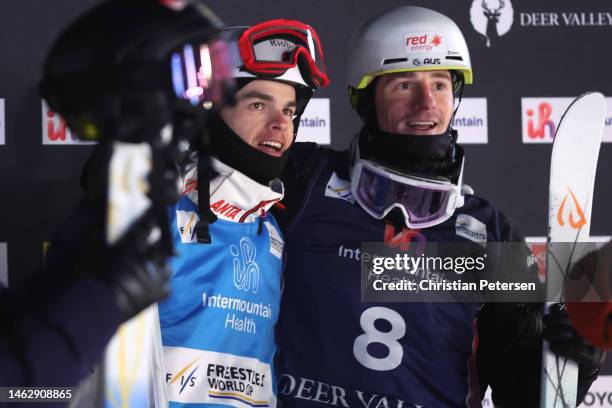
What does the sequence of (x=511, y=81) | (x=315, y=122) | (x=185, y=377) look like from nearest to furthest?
(x=185, y=377)
(x=315, y=122)
(x=511, y=81)

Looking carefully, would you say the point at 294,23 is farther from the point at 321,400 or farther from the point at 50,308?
the point at 50,308

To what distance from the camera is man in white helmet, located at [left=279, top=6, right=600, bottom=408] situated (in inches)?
94.6

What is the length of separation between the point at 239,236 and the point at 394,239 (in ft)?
1.64

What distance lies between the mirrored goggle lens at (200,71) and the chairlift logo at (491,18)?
2.22 meters

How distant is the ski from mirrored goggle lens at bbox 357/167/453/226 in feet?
1.12

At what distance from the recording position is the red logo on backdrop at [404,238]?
2.53 metres

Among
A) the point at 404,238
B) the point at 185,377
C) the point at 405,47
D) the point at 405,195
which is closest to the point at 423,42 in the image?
the point at 405,47

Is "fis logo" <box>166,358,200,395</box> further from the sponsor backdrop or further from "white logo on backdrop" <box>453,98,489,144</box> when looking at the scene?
"white logo on backdrop" <box>453,98,489,144</box>

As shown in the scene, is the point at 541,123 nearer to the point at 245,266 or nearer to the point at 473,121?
the point at 473,121

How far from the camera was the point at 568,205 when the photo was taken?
2.58m

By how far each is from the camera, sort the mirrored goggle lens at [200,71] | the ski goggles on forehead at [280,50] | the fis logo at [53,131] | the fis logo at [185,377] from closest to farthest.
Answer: the mirrored goggle lens at [200,71] < the fis logo at [185,377] < the ski goggles on forehead at [280,50] < the fis logo at [53,131]

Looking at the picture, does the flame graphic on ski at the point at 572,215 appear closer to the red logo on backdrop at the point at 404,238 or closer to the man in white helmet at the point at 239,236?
the red logo on backdrop at the point at 404,238

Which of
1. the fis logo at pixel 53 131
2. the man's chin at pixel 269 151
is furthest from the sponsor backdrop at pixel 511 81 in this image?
the man's chin at pixel 269 151

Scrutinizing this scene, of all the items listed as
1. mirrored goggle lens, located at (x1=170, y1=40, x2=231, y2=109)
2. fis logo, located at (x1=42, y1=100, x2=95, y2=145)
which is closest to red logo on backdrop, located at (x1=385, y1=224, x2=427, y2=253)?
fis logo, located at (x1=42, y1=100, x2=95, y2=145)
